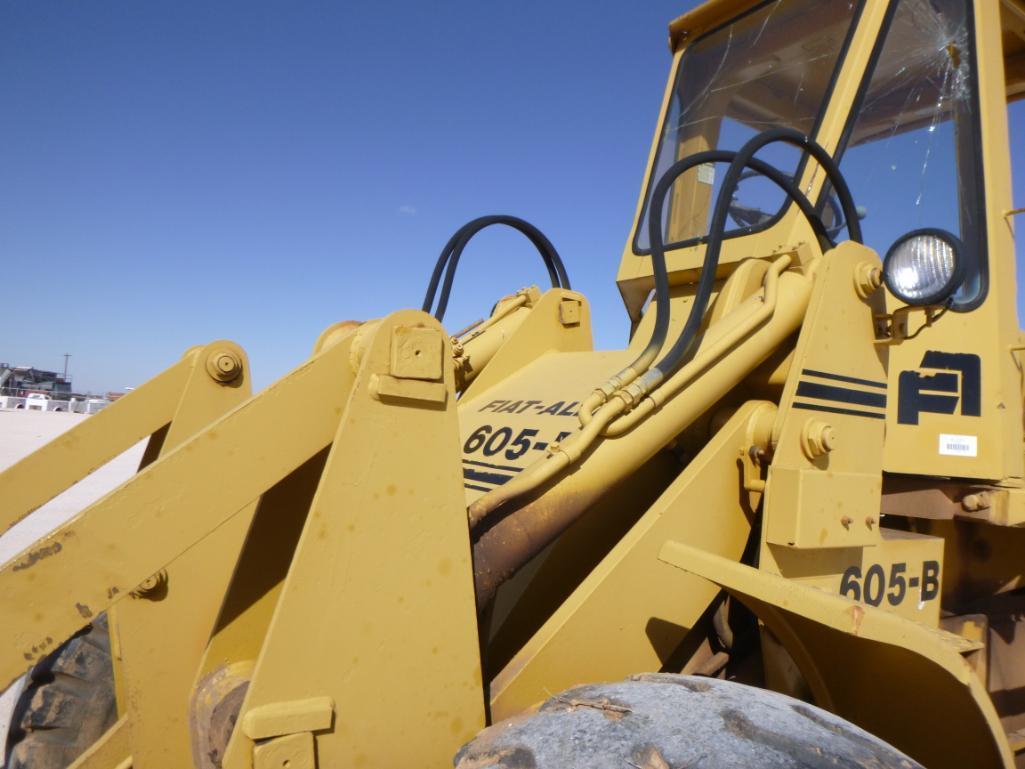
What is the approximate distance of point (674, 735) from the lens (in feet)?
4.45

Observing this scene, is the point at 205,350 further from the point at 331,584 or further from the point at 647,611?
the point at 647,611

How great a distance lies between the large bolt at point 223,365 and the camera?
276cm

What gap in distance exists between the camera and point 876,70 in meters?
2.69

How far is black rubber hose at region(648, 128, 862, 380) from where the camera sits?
209 centimetres

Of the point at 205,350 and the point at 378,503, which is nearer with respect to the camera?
the point at 378,503

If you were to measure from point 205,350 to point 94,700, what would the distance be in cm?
124

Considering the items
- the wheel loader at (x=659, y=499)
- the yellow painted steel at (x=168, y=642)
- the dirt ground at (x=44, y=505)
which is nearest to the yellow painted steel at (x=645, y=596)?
the wheel loader at (x=659, y=499)

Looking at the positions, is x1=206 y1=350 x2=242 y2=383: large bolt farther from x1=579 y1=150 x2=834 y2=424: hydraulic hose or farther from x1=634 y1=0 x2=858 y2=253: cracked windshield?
x1=634 y1=0 x2=858 y2=253: cracked windshield

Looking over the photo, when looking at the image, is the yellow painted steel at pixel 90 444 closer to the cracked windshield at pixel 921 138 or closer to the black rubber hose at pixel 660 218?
the black rubber hose at pixel 660 218

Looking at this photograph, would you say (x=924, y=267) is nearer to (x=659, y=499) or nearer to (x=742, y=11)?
(x=659, y=499)

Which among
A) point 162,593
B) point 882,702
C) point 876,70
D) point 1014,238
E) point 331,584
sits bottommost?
point 882,702

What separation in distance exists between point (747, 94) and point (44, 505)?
5.04 meters

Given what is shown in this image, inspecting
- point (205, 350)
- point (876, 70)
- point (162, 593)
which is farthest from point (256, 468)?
point (876, 70)

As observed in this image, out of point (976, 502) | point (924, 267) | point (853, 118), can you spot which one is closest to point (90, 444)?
point (924, 267)
